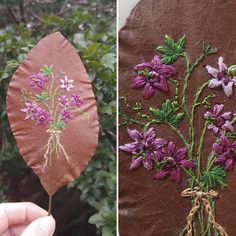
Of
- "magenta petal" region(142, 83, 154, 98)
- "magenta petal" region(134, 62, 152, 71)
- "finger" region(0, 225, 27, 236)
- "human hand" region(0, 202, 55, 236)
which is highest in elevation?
"magenta petal" region(134, 62, 152, 71)

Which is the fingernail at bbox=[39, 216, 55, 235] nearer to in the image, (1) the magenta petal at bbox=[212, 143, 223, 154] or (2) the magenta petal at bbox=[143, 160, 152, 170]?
(2) the magenta petal at bbox=[143, 160, 152, 170]

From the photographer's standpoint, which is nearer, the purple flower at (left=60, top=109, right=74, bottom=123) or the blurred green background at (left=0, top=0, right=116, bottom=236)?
the purple flower at (left=60, top=109, right=74, bottom=123)

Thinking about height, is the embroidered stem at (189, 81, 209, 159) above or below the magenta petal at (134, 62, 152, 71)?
below

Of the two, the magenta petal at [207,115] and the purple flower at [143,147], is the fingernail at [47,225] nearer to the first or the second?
the purple flower at [143,147]

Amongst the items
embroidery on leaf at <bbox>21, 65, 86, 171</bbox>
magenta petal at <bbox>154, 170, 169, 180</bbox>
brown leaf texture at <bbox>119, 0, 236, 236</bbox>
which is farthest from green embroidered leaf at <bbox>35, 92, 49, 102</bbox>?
magenta petal at <bbox>154, 170, 169, 180</bbox>

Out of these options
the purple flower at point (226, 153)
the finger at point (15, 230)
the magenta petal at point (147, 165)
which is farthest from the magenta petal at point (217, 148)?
the finger at point (15, 230)
